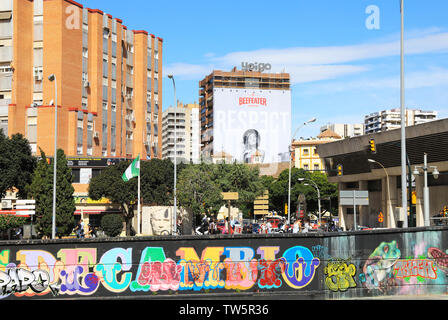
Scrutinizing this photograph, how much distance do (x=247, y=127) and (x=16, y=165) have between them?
102m

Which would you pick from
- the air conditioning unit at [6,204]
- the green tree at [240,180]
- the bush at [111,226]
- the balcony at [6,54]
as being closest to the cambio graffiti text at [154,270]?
the bush at [111,226]

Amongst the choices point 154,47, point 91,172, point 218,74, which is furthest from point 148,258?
point 218,74

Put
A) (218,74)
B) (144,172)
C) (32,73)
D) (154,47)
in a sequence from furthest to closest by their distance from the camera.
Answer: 1. (218,74)
2. (154,47)
3. (32,73)
4. (144,172)

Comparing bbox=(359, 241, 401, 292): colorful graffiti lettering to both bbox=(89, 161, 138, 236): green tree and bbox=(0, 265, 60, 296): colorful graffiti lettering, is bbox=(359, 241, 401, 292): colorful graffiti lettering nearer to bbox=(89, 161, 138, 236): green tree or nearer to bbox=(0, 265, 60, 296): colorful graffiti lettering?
bbox=(0, 265, 60, 296): colorful graffiti lettering

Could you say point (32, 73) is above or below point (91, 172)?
above

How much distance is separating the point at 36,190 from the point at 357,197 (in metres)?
34.1

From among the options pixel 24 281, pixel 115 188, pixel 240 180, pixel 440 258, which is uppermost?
pixel 240 180

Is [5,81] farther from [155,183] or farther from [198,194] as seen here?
[198,194]

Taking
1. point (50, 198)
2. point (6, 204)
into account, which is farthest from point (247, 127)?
point (50, 198)

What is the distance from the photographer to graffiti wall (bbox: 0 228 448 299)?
46.1 feet

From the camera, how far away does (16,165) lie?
52719 mm
